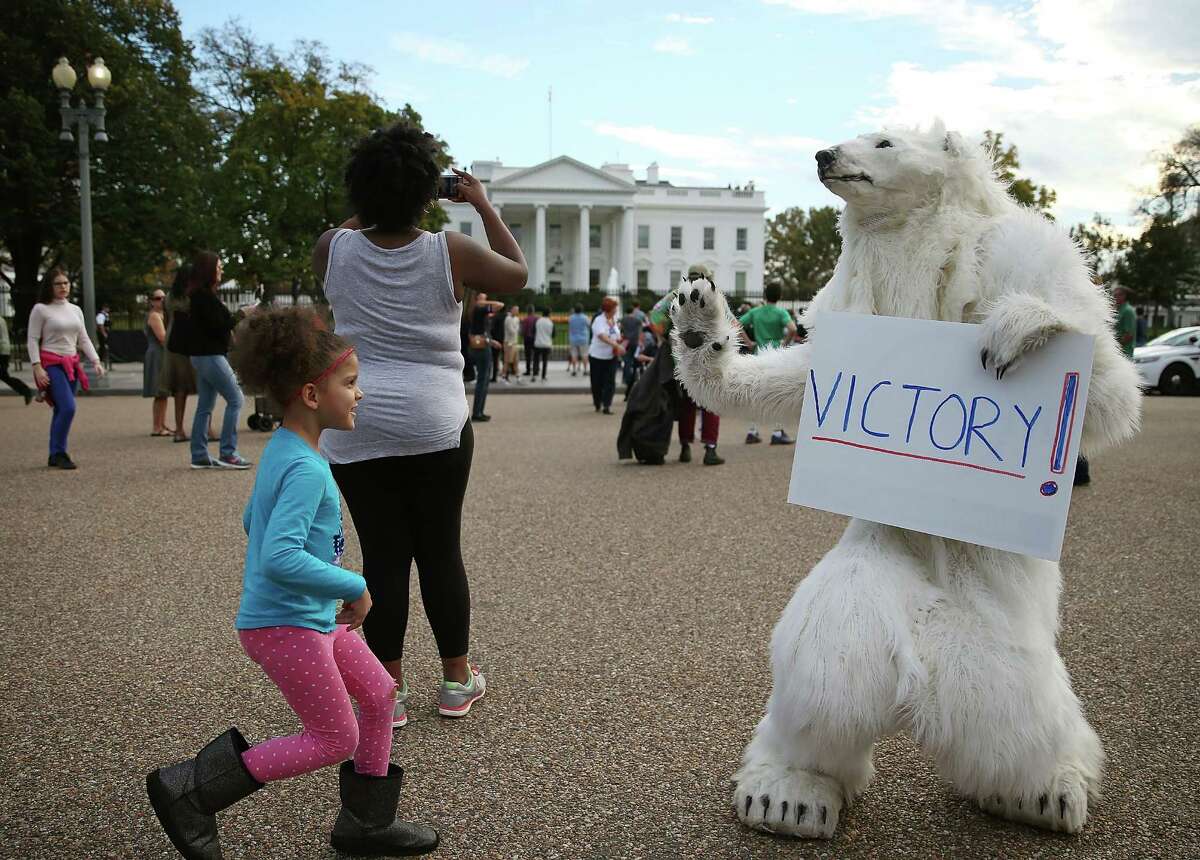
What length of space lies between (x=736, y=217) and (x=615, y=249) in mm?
10705

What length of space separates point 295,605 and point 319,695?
0.71ft

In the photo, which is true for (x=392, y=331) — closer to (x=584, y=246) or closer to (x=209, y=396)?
(x=209, y=396)

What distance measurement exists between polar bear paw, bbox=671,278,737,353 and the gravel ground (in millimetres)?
1317

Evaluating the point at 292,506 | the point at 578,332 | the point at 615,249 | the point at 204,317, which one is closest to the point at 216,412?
the point at 204,317

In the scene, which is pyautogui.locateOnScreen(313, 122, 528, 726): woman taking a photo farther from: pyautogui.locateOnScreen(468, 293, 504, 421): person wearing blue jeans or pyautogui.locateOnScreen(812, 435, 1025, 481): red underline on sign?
pyautogui.locateOnScreen(468, 293, 504, 421): person wearing blue jeans

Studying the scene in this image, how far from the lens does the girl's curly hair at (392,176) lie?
2.95 metres

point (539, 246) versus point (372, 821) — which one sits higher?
point (539, 246)

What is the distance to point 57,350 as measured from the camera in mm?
8523

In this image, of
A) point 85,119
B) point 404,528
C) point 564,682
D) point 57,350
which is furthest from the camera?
Result: point 85,119

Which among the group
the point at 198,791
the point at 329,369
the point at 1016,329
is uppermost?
the point at 1016,329

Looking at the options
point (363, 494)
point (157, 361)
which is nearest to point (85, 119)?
point (157, 361)

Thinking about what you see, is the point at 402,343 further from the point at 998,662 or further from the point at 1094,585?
the point at 1094,585

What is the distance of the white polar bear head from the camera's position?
9.05 ft

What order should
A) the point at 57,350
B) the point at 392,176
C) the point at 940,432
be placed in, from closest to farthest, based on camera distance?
the point at 940,432, the point at 392,176, the point at 57,350
